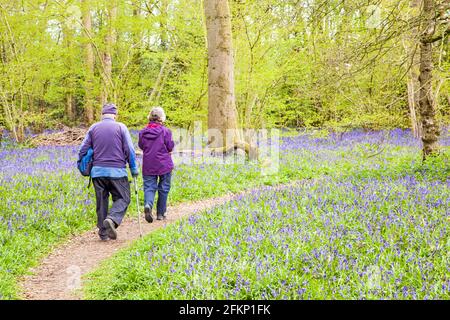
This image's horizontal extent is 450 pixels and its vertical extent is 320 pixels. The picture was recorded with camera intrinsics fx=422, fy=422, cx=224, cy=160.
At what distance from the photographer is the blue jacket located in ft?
23.4

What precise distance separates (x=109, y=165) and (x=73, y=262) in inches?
66.0

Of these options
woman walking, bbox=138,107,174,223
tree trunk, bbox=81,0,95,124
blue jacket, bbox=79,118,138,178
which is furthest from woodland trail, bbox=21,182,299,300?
tree trunk, bbox=81,0,95,124

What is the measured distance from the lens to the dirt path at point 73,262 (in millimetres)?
5219

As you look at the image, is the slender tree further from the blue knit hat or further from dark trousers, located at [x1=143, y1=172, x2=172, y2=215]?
the blue knit hat

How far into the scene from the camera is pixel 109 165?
23.4 feet

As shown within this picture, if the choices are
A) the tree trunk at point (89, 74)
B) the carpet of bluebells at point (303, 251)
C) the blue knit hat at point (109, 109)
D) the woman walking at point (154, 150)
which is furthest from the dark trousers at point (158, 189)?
the tree trunk at point (89, 74)

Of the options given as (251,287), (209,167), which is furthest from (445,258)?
(209,167)

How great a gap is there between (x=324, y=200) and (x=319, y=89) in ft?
9.08

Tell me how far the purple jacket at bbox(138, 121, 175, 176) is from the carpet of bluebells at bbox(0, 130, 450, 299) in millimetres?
1439

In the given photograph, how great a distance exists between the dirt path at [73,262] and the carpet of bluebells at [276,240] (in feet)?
0.64

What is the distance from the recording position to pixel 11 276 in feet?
17.7

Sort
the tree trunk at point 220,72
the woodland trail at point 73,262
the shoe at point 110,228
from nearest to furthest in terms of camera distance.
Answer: the woodland trail at point 73,262, the shoe at point 110,228, the tree trunk at point 220,72

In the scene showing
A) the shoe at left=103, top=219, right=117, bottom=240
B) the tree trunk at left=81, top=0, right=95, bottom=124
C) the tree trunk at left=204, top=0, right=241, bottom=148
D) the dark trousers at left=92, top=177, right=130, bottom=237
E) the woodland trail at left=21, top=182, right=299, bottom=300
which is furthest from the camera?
the tree trunk at left=81, top=0, right=95, bottom=124

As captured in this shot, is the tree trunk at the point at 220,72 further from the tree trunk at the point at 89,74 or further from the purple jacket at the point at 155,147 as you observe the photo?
the tree trunk at the point at 89,74
